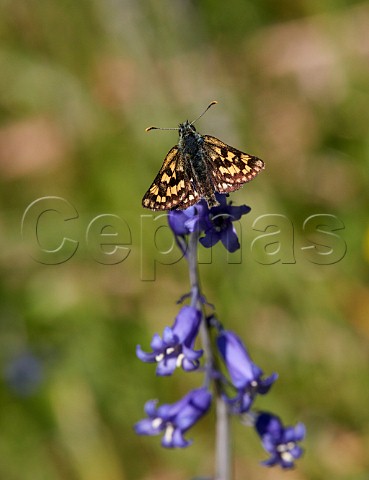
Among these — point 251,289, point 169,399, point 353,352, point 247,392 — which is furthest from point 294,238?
point 247,392

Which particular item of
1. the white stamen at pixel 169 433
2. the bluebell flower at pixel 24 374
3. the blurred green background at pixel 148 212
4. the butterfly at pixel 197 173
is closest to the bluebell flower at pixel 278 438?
the white stamen at pixel 169 433

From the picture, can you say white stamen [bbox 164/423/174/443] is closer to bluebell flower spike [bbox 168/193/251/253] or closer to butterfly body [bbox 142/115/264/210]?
bluebell flower spike [bbox 168/193/251/253]

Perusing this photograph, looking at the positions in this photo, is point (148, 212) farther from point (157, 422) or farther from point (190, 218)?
Result: point (190, 218)

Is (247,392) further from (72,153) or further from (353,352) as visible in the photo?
(72,153)

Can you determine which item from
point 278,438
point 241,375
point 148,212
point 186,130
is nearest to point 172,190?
point 186,130

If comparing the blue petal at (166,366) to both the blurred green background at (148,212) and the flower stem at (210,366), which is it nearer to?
the flower stem at (210,366)
